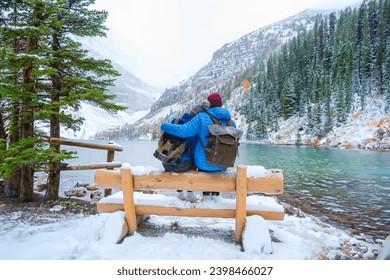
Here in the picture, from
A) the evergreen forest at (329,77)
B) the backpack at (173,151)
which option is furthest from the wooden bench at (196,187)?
the evergreen forest at (329,77)

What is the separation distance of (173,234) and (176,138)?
1684 millimetres

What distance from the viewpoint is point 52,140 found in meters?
7.02

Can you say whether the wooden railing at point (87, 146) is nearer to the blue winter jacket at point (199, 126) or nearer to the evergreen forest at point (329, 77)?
the blue winter jacket at point (199, 126)

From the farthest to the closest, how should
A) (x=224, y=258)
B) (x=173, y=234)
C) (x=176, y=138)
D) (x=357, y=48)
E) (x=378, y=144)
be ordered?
(x=357, y=48) → (x=378, y=144) → (x=173, y=234) → (x=176, y=138) → (x=224, y=258)

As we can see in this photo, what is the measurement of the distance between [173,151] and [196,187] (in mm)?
671

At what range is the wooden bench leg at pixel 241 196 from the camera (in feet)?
12.8

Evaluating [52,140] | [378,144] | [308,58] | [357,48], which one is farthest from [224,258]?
[308,58]

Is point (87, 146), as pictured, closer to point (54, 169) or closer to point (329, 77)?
point (54, 169)

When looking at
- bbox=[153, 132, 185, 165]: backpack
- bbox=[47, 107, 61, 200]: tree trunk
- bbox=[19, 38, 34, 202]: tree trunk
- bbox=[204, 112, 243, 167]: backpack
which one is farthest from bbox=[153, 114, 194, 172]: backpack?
bbox=[47, 107, 61, 200]: tree trunk

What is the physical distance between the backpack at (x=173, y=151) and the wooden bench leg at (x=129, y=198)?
0.59 meters

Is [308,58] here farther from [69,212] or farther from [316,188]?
[69,212]

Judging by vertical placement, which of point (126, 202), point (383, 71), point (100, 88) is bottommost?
point (126, 202)

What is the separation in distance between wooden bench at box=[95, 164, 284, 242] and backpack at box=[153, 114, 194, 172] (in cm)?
13

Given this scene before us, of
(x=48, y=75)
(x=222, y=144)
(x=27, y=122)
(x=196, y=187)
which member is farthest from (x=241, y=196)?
(x=48, y=75)
